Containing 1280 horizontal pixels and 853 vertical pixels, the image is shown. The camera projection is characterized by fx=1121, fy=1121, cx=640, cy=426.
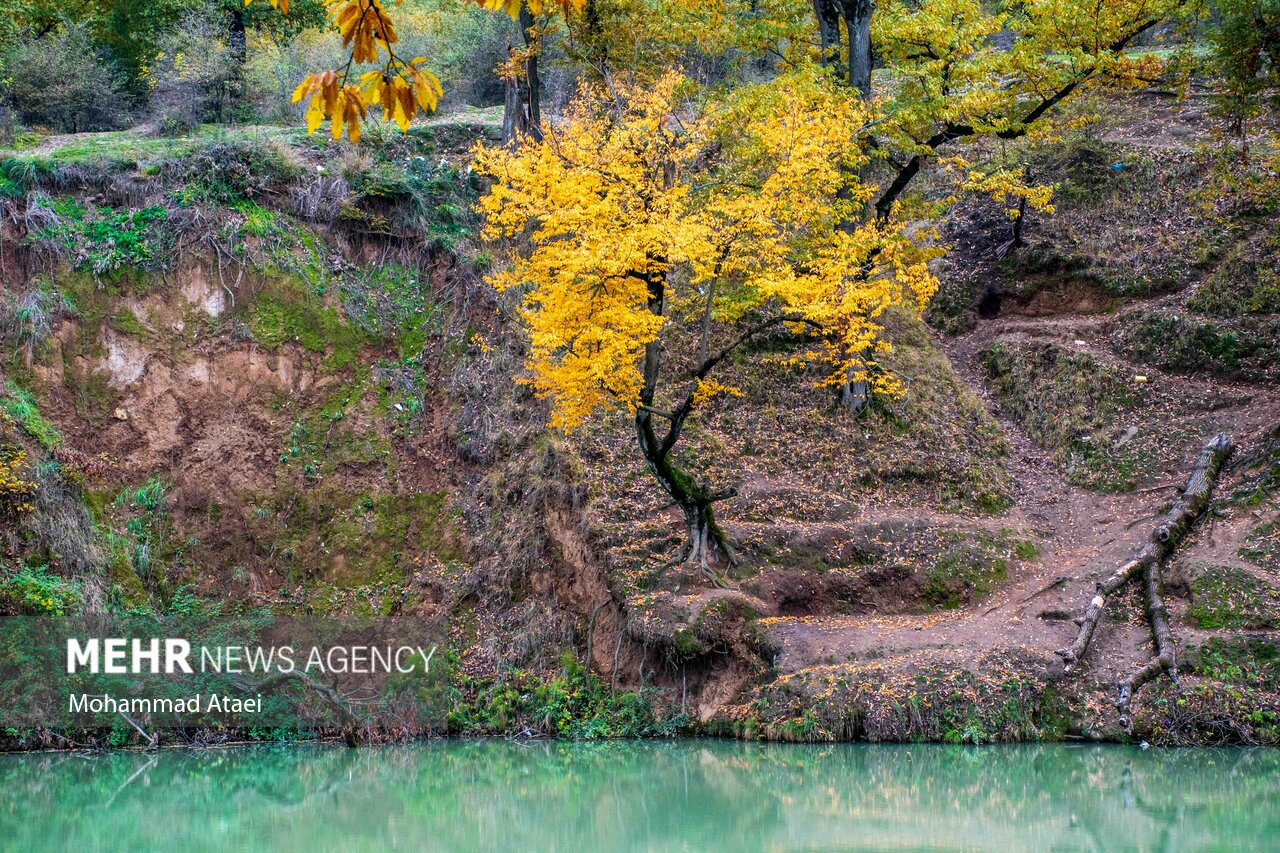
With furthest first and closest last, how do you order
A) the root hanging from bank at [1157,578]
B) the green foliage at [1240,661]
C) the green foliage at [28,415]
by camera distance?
the green foliage at [28,415]
the root hanging from bank at [1157,578]
the green foliage at [1240,661]

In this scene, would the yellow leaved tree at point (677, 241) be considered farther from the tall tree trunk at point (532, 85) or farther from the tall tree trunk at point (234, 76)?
the tall tree trunk at point (234, 76)

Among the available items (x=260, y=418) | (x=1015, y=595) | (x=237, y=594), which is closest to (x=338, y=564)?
(x=237, y=594)

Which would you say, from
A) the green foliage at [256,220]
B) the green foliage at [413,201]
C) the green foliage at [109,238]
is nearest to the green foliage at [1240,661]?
the green foliage at [413,201]

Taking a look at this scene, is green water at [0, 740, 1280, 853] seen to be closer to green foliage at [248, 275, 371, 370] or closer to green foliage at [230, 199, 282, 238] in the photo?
green foliage at [248, 275, 371, 370]

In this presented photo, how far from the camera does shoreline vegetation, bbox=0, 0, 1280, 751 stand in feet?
57.2

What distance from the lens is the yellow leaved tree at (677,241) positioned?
17.1m

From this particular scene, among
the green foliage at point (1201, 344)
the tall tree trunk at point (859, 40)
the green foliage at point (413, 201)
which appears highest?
the tall tree trunk at point (859, 40)

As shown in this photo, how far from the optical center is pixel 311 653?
64.4 feet

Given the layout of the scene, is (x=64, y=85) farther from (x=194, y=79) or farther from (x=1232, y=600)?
(x=1232, y=600)

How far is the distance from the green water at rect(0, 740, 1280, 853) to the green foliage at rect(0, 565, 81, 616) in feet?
7.56

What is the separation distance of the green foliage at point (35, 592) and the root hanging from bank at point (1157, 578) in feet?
51.5

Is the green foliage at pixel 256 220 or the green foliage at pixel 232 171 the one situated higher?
the green foliage at pixel 232 171

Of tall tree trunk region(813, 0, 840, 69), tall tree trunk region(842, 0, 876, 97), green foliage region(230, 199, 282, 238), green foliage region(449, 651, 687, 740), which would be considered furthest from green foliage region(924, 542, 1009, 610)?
green foliage region(230, 199, 282, 238)

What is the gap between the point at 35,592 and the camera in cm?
1783
